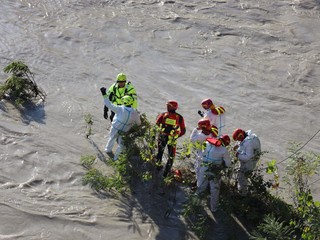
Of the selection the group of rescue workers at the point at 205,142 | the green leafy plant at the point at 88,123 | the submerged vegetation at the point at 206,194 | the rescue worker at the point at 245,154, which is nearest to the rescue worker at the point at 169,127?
the group of rescue workers at the point at 205,142

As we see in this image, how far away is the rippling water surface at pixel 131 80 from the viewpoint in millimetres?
8773

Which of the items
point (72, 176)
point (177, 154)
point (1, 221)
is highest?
point (177, 154)

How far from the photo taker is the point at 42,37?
54.5 feet

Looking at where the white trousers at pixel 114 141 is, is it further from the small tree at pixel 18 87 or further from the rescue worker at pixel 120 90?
the small tree at pixel 18 87

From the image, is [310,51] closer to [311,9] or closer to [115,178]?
[311,9]

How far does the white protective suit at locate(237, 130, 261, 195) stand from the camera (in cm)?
864

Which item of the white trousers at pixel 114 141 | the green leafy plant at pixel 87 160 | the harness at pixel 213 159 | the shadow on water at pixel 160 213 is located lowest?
the shadow on water at pixel 160 213

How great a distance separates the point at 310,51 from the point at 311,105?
3472mm

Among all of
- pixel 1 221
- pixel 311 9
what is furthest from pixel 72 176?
pixel 311 9

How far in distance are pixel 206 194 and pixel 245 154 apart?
102cm

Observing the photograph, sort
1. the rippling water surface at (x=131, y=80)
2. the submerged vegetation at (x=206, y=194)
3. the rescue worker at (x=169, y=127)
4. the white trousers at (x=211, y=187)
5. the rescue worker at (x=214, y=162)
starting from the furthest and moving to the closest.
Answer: the rescue worker at (x=169, y=127), the rippling water surface at (x=131, y=80), the white trousers at (x=211, y=187), the rescue worker at (x=214, y=162), the submerged vegetation at (x=206, y=194)

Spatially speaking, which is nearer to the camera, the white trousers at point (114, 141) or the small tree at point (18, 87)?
the white trousers at point (114, 141)

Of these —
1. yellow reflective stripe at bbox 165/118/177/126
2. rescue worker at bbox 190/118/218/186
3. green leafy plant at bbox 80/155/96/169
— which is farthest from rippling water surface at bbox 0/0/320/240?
yellow reflective stripe at bbox 165/118/177/126

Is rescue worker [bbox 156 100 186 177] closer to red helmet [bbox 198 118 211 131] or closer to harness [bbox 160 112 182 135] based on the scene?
harness [bbox 160 112 182 135]
